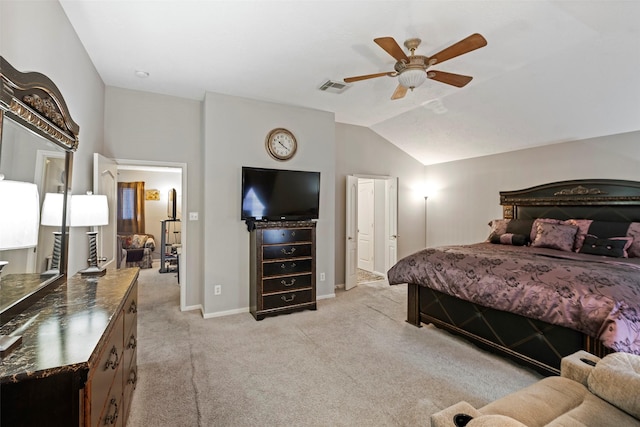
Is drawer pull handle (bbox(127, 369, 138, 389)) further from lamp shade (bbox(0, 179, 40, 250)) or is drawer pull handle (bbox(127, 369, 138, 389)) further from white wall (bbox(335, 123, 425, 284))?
white wall (bbox(335, 123, 425, 284))

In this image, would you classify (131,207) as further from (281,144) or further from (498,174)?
(498,174)

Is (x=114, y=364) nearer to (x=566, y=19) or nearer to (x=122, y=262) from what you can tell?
(x=566, y=19)

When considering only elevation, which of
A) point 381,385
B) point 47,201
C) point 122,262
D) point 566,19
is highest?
point 566,19

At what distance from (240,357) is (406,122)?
4.28m

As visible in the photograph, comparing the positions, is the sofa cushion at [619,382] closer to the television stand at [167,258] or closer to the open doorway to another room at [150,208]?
the television stand at [167,258]

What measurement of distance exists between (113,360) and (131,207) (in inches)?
288

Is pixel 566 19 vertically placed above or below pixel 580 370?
above

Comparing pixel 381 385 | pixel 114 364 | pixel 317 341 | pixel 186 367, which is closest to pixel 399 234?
pixel 317 341

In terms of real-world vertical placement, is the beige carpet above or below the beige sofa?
below

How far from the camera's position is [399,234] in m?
6.19

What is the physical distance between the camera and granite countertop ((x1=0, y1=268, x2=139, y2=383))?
3.23 feet

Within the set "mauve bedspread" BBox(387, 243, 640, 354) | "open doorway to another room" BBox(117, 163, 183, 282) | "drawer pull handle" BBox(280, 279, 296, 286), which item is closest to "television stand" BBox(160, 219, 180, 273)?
"open doorway to another room" BBox(117, 163, 183, 282)

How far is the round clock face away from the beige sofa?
3705mm

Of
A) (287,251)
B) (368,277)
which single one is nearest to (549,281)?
(287,251)
